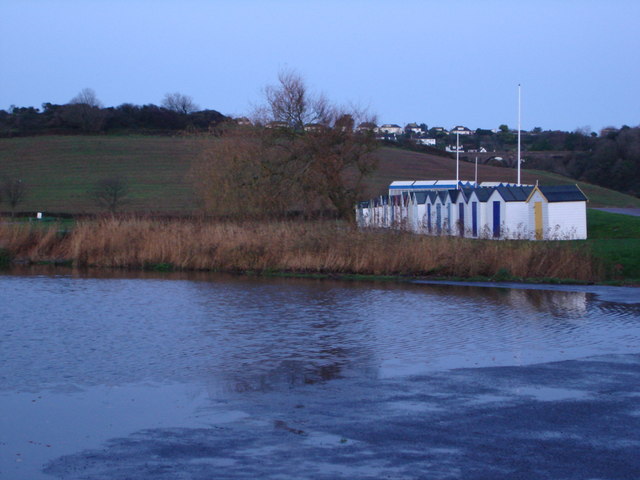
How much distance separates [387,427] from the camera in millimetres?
8477

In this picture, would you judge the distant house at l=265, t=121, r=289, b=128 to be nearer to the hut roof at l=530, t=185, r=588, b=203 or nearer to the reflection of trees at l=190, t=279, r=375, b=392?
the hut roof at l=530, t=185, r=588, b=203

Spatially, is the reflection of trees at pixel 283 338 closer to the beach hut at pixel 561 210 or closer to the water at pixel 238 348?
the water at pixel 238 348

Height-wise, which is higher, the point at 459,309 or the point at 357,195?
the point at 357,195

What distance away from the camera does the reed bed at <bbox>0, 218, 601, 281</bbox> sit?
24.6 m

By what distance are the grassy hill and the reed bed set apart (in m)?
36.0

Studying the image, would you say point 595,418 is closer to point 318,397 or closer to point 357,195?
point 318,397

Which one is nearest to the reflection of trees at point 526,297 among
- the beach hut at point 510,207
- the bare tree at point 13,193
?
the beach hut at point 510,207

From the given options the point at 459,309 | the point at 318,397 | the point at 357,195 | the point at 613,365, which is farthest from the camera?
the point at 357,195

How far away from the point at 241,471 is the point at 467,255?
1850 cm

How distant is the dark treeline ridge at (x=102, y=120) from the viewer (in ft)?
357

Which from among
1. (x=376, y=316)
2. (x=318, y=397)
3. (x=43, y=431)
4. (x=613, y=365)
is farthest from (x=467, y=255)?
(x=43, y=431)

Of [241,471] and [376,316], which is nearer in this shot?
[241,471]

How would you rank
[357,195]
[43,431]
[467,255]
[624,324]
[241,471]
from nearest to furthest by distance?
1. [241,471]
2. [43,431]
3. [624,324]
4. [467,255]
5. [357,195]

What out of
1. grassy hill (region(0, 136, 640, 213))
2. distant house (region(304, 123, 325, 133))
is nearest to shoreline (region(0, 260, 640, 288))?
distant house (region(304, 123, 325, 133))
